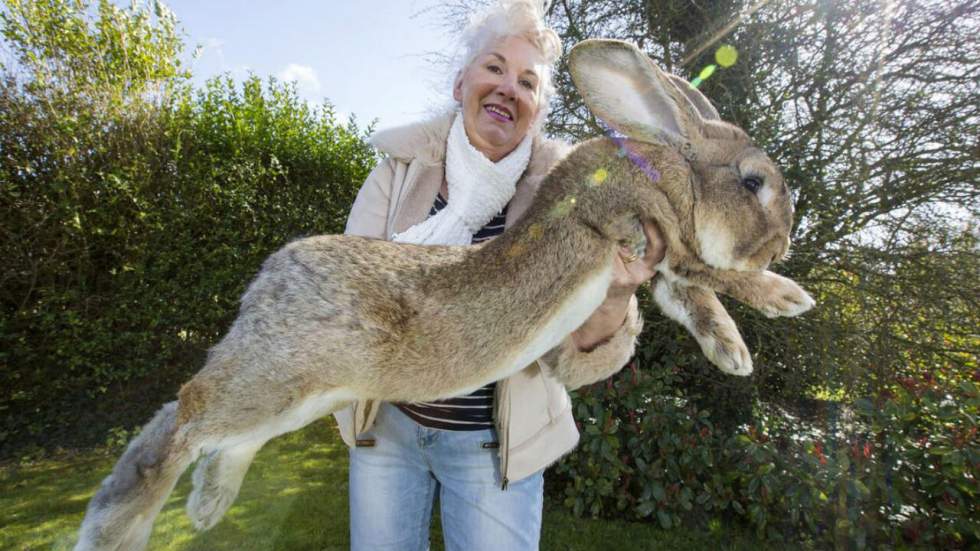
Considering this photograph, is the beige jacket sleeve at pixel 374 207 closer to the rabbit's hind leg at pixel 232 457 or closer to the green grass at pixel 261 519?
the rabbit's hind leg at pixel 232 457

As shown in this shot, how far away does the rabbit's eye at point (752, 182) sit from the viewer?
1.75 metres

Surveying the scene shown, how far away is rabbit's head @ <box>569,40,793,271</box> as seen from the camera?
170cm

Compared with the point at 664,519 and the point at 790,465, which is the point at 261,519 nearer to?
the point at 664,519

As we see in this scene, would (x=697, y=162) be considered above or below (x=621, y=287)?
above

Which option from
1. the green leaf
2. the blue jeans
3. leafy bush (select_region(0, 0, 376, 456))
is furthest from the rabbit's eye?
leafy bush (select_region(0, 0, 376, 456))

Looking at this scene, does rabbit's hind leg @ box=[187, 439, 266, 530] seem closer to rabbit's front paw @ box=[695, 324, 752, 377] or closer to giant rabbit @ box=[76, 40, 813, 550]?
giant rabbit @ box=[76, 40, 813, 550]

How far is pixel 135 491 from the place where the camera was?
1.55 metres

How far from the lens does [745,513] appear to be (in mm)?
4051

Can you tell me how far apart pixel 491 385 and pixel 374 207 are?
2.91 ft

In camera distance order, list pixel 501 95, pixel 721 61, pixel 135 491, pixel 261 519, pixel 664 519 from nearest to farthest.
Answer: pixel 135 491 → pixel 501 95 → pixel 664 519 → pixel 261 519 → pixel 721 61

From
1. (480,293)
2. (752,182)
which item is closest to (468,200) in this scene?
(480,293)

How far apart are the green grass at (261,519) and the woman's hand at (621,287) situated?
278 centimetres

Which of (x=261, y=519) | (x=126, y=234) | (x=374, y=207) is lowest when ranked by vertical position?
(x=261, y=519)

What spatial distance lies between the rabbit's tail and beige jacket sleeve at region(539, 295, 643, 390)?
120cm
